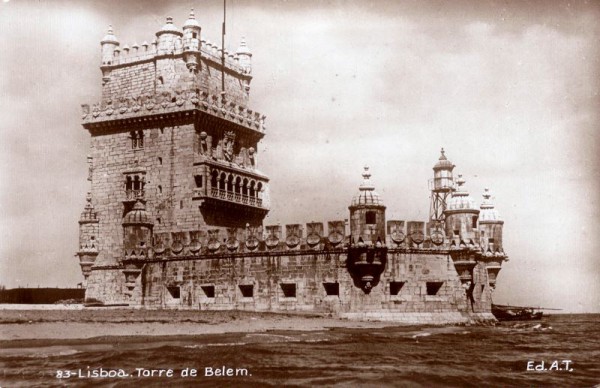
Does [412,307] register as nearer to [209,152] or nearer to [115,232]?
[209,152]

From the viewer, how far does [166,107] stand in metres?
43.6

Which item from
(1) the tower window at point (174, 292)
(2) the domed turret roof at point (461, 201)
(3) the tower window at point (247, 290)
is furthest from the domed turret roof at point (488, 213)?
(1) the tower window at point (174, 292)

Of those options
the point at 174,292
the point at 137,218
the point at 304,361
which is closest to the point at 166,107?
the point at 137,218

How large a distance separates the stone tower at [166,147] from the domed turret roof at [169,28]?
6 centimetres

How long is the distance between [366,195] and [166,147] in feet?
52.6

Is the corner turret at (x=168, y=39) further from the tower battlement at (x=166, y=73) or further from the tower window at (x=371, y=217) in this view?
the tower window at (x=371, y=217)

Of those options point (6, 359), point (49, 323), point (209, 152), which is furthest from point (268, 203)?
point (6, 359)

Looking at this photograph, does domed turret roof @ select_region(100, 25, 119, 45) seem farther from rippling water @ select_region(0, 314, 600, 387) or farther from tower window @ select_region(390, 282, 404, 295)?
rippling water @ select_region(0, 314, 600, 387)

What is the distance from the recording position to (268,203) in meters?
49.1

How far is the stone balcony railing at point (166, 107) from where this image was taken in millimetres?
43156

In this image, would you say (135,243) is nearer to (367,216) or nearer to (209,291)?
(209,291)

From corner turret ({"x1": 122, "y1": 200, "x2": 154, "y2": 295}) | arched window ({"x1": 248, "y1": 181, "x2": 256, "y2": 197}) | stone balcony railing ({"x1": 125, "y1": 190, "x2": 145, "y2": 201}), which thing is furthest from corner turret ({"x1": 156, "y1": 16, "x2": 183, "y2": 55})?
corner turret ({"x1": 122, "y1": 200, "x2": 154, "y2": 295})

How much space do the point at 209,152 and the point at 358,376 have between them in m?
29.2

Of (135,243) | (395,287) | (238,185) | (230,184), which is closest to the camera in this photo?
(395,287)
